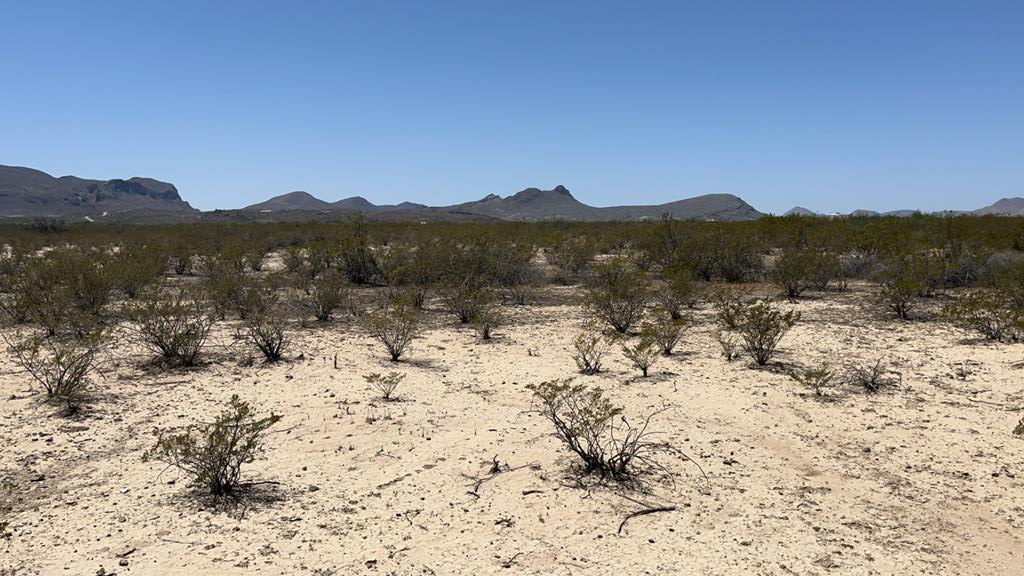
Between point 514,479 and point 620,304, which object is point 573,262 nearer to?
point 620,304

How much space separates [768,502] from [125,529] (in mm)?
4373

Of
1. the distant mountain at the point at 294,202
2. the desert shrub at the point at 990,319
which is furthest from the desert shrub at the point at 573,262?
the distant mountain at the point at 294,202

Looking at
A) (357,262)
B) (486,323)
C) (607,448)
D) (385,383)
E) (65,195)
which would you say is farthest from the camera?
(65,195)

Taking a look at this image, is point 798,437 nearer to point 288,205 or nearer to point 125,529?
point 125,529

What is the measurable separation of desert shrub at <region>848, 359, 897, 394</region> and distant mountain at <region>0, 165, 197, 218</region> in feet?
412

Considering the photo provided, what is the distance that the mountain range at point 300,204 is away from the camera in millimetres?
116938

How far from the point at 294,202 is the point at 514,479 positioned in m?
168

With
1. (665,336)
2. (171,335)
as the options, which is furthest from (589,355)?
(171,335)

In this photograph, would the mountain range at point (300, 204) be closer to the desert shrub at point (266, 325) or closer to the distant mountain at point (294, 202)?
the distant mountain at point (294, 202)

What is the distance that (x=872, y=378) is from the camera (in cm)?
721

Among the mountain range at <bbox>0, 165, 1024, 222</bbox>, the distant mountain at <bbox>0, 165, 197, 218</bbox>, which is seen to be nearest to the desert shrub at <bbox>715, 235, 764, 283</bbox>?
the mountain range at <bbox>0, 165, 1024, 222</bbox>

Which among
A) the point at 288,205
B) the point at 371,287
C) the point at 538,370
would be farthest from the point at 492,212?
the point at 538,370

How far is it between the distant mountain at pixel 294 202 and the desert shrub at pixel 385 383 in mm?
153010

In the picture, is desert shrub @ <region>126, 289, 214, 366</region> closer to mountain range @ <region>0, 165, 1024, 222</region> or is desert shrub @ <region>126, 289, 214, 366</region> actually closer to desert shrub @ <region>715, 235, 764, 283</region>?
desert shrub @ <region>715, 235, 764, 283</region>
